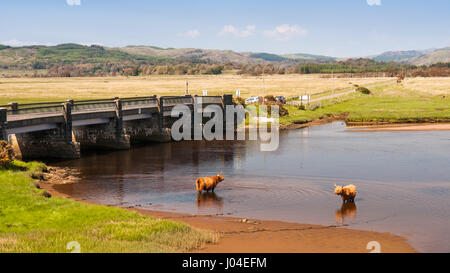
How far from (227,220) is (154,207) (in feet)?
15.5

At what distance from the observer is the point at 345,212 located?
1042 inches

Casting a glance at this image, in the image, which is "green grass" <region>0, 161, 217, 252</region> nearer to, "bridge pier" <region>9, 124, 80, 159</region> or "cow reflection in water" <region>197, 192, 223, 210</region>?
"cow reflection in water" <region>197, 192, 223, 210</region>

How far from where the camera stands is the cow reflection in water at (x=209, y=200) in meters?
28.1

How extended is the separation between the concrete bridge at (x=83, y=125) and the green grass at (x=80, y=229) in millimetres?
14029

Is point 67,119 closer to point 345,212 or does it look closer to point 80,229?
point 80,229

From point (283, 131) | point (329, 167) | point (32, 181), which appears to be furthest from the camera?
point (283, 131)

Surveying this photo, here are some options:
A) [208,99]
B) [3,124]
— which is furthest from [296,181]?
[208,99]

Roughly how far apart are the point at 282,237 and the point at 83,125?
3197 cm

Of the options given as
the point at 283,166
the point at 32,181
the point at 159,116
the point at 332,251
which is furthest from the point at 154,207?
the point at 159,116

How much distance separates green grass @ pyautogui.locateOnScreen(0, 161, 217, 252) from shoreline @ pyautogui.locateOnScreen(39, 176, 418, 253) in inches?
43.4

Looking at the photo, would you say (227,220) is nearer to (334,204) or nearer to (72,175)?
(334,204)
